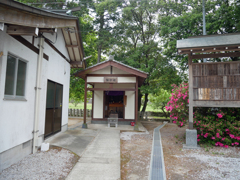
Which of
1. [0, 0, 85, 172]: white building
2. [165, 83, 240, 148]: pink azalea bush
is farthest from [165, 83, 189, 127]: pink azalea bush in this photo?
[0, 0, 85, 172]: white building

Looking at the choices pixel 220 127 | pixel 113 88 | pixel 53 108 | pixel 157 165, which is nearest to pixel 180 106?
pixel 220 127

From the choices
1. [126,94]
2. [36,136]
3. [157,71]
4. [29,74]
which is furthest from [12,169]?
[157,71]

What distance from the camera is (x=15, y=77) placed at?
13.1 feet

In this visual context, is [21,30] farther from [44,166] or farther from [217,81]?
[217,81]

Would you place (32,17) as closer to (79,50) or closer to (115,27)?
(79,50)

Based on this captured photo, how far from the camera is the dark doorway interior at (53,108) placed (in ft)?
20.1

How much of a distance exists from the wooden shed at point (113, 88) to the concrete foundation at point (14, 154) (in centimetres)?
521

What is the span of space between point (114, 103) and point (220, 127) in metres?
7.08

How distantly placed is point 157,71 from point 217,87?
8026mm

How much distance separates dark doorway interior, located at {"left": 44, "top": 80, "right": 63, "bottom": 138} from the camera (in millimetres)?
6137

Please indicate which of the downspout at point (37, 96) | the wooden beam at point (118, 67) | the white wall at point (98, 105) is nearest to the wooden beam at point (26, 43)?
the downspout at point (37, 96)

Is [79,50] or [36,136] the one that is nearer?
[36,136]

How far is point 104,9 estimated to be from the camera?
50.6 feet

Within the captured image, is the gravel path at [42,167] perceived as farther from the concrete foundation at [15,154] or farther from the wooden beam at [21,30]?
the wooden beam at [21,30]
